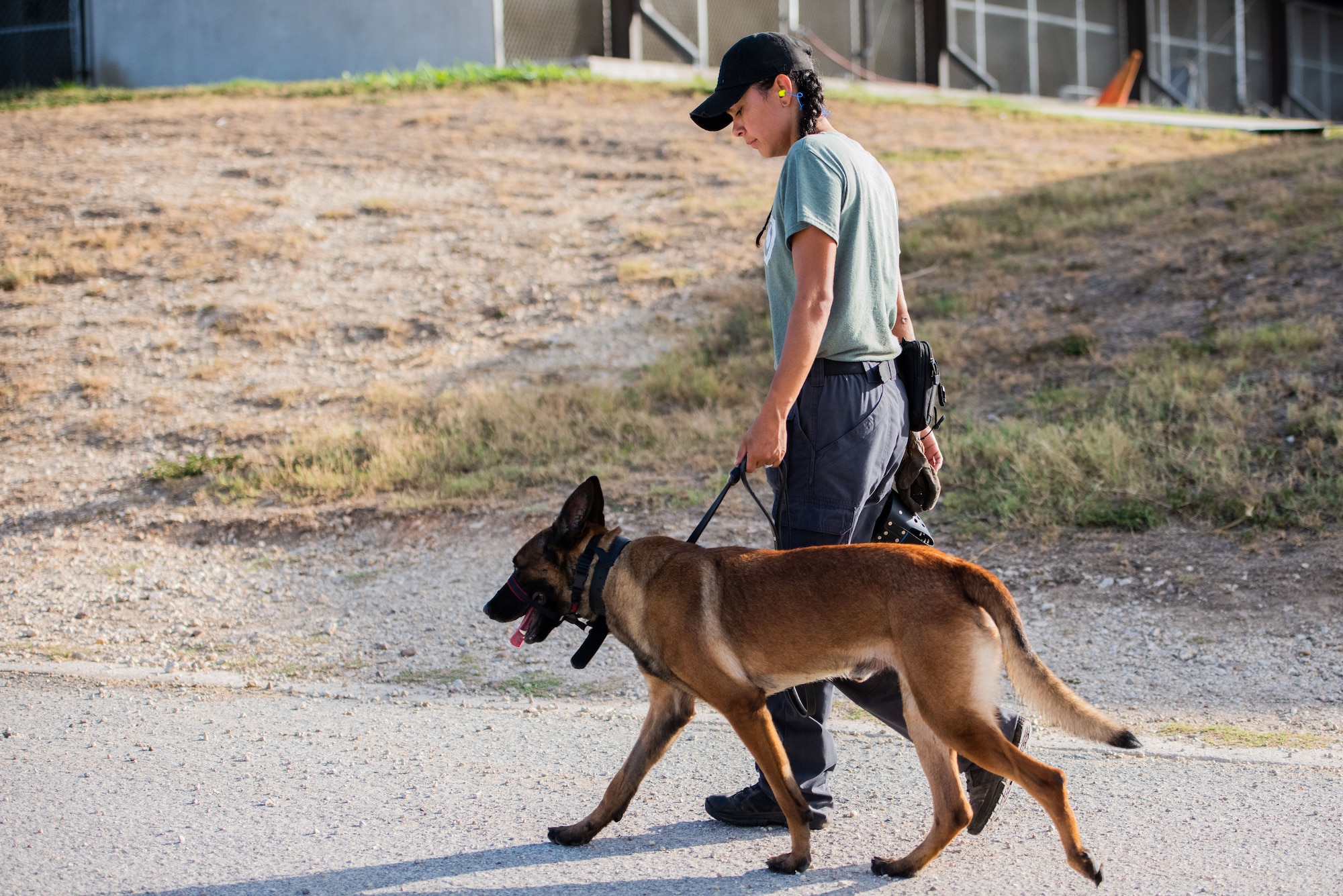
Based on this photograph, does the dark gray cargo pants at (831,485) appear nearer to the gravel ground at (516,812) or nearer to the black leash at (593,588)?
the black leash at (593,588)

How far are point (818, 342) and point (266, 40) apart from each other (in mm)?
21243

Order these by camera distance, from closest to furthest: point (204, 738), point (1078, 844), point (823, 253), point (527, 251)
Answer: point (1078, 844)
point (823, 253)
point (204, 738)
point (527, 251)

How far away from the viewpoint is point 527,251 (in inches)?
547

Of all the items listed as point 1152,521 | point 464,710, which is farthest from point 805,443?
point 1152,521

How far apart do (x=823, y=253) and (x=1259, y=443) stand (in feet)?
17.2

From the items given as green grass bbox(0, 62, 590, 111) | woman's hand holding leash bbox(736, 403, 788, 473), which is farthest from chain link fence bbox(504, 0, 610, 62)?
woman's hand holding leash bbox(736, 403, 788, 473)

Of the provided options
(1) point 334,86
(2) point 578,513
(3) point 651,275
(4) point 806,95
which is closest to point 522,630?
(2) point 578,513

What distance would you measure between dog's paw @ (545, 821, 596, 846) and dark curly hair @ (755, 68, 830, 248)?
1.82 meters

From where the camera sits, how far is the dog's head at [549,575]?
3467 mm

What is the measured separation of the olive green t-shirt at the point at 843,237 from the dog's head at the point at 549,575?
80cm

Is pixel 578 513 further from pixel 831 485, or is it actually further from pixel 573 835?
pixel 573 835

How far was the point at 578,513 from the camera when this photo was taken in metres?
3.45

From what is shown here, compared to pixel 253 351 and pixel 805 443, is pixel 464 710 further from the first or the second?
pixel 253 351

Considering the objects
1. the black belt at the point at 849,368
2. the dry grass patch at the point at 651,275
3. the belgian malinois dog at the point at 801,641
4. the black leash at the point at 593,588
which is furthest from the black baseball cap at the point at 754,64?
the dry grass patch at the point at 651,275
